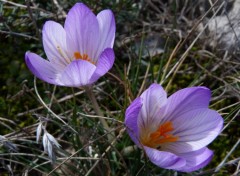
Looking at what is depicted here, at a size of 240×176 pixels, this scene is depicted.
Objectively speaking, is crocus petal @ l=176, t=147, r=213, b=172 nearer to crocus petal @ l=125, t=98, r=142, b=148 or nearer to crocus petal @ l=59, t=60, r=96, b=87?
crocus petal @ l=125, t=98, r=142, b=148

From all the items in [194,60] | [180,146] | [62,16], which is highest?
[62,16]

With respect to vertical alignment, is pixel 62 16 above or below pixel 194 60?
above

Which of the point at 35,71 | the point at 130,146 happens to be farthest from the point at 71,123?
the point at 35,71

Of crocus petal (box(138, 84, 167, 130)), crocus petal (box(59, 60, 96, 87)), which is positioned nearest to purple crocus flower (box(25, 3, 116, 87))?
crocus petal (box(59, 60, 96, 87))

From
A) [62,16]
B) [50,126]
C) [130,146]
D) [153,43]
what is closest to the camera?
[130,146]

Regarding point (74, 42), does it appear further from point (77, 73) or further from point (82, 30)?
Result: point (77, 73)

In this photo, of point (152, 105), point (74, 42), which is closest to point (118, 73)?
point (74, 42)

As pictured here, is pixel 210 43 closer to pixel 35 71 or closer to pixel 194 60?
pixel 194 60
